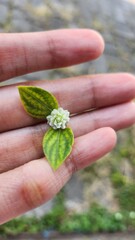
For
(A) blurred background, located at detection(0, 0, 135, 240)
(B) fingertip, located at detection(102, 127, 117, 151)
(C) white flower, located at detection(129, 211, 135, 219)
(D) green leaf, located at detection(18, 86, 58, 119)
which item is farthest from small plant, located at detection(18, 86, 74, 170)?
(C) white flower, located at detection(129, 211, 135, 219)

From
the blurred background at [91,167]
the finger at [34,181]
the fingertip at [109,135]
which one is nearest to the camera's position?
the finger at [34,181]

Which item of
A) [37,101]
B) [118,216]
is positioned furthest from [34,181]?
[118,216]

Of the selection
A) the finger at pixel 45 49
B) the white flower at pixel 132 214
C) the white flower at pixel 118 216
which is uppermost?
the finger at pixel 45 49

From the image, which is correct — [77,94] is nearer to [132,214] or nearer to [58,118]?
[58,118]

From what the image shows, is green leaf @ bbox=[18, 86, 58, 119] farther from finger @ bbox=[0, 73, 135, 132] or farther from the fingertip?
the fingertip

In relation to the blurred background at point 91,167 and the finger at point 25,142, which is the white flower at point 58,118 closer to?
the finger at point 25,142

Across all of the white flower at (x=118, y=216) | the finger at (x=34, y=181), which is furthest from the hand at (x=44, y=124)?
the white flower at (x=118, y=216)

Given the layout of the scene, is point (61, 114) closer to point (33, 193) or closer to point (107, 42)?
point (33, 193)

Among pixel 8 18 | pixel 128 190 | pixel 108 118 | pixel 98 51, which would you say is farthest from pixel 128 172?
pixel 8 18
